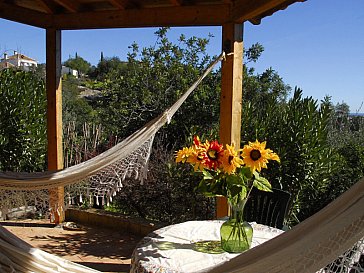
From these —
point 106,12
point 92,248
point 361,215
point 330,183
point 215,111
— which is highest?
point 106,12

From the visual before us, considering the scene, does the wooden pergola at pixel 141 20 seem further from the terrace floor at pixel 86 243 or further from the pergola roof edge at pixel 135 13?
the terrace floor at pixel 86 243

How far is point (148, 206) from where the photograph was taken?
3.83 metres

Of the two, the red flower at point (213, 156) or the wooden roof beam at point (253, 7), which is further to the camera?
the wooden roof beam at point (253, 7)

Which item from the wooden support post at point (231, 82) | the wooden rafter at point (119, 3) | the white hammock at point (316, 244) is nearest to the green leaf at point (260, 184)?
the white hammock at point (316, 244)

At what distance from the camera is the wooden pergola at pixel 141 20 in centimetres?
258

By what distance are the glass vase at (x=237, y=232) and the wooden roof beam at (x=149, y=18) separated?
1.41 m

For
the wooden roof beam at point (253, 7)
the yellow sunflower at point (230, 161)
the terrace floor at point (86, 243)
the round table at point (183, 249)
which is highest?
the wooden roof beam at point (253, 7)

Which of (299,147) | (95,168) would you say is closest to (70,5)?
(95,168)

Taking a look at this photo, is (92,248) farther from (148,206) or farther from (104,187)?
(104,187)

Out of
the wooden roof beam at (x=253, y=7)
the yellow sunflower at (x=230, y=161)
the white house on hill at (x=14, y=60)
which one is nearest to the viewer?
the yellow sunflower at (x=230, y=161)

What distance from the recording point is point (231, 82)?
260 cm

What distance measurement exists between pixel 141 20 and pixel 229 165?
5.97 feet

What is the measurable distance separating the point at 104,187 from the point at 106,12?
1512 millimetres

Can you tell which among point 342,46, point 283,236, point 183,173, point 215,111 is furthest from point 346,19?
point 283,236
